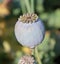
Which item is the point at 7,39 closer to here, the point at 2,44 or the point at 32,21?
the point at 2,44

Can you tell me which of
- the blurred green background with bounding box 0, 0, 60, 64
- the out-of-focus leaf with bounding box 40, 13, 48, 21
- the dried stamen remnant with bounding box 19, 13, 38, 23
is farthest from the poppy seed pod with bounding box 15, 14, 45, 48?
A: the out-of-focus leaf with bounding box 40, 13, 48, 21

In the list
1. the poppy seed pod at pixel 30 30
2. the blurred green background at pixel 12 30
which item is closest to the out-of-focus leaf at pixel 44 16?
the blurred green background at pixel 12 30

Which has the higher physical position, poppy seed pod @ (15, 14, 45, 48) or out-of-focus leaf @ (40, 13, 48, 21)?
poppy seed pod @ (15, 14, 45, 48)

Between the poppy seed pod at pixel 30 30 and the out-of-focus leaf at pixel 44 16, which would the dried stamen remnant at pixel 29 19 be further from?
the out-of-focus leaf at pixel 44 16

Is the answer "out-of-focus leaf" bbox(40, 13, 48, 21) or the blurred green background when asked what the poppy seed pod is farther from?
"out-of-focus leaf" bbox(40, 13, 48, 21)

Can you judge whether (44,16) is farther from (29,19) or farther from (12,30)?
(29,19)

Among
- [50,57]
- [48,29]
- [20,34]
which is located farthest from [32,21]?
[48,29]

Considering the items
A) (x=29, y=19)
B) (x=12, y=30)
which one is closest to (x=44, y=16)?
(x=12, y=30)
